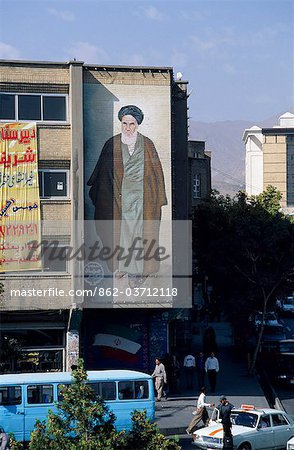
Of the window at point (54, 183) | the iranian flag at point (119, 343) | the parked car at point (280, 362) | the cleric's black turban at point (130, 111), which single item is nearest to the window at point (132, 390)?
the iranian flag at point (119, 343)

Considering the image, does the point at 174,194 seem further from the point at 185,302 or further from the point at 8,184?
A: the point at 8,184

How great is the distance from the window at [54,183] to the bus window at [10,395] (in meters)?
10.1

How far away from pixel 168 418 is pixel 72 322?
5.73m

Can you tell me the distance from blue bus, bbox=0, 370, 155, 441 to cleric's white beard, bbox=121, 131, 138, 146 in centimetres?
1046

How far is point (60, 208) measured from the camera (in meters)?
34.2

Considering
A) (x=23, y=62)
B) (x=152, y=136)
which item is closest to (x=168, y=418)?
(x=152, y=136)

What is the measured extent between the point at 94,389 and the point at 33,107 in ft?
41.8

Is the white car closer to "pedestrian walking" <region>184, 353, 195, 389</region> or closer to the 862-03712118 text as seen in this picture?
the 862-03712118 text

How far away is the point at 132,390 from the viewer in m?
26.8

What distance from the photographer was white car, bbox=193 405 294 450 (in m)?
24.3

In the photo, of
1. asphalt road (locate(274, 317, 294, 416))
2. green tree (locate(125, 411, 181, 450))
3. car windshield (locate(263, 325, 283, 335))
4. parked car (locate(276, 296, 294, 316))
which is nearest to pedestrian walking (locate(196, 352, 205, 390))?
asphalt road (locate(274, 317, 294, 416))

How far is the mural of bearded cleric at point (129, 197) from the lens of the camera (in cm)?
3438

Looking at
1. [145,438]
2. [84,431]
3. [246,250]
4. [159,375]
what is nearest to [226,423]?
[145,438]

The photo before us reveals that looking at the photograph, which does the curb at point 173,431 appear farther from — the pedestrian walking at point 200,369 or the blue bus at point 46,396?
the pedestrian walking at point 200,369
